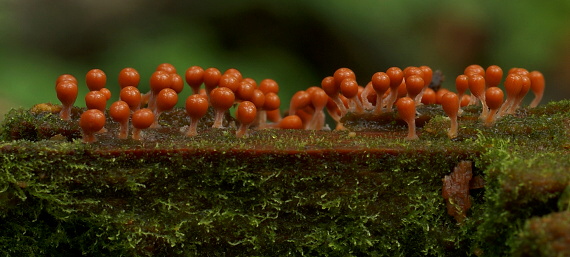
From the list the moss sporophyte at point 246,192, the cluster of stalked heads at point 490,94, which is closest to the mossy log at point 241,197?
the moss sporophyte at point 246,192

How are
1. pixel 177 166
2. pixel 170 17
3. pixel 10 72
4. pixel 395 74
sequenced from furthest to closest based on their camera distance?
pixel 170 17 < pixel 10 72 < pixel 395 74 < pixel 177 166

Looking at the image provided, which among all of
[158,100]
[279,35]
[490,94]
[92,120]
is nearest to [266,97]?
[158,100]

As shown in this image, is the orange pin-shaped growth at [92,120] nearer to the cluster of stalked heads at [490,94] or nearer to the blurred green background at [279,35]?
the cluster of stalked heads at [490,94]

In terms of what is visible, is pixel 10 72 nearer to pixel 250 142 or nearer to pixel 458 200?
pixel 250 142

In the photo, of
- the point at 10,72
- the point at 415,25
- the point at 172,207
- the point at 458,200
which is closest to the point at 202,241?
the point at 172,207

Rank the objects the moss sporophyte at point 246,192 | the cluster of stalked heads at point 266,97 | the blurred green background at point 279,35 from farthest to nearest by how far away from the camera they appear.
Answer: the blurred green background at point 279,35
the cluster of stalked heads at point 266,97
the moss sporophyte at point 246,192

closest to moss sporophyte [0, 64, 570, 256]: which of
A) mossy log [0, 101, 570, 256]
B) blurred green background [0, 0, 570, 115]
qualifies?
mossy log [0, 101, 570, 256]

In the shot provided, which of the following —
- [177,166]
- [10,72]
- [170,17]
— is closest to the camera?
[177,166]

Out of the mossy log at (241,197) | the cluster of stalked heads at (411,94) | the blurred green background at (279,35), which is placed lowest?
the mossy log at (241,197)
